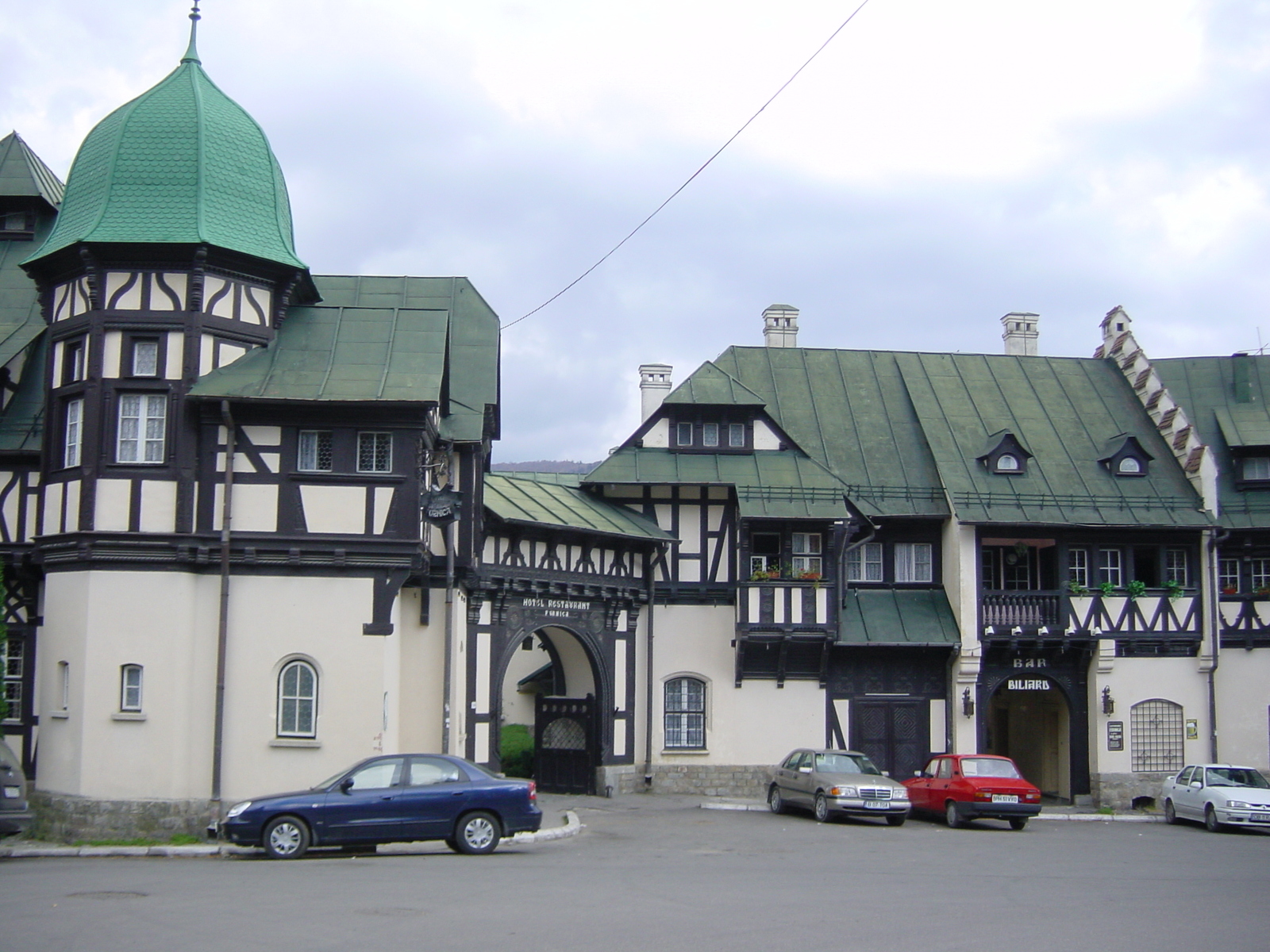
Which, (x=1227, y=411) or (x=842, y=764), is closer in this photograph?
(x=842, y=764)

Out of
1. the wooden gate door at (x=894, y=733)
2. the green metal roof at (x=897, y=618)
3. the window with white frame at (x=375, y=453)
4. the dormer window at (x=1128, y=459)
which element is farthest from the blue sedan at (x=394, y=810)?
the dormer window at (x=1128, y=459)

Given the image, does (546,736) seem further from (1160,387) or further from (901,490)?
(1160,387)

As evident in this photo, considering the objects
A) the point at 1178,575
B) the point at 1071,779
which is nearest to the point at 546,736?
the point at 1071,779

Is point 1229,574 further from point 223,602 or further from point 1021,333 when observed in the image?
point 223,602

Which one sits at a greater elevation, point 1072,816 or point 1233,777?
point 1233,777

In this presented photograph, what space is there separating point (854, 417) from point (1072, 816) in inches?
437

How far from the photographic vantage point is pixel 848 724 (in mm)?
31281

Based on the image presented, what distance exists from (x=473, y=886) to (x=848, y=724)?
1815cm

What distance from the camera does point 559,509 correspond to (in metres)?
28.8

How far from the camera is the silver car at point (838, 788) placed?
79.9ft

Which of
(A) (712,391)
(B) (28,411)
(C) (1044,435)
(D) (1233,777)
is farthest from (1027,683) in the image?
(B) (28,411)

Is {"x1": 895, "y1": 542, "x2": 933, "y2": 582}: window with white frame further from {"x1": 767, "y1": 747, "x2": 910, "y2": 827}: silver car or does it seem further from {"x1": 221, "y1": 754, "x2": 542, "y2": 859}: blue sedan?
{"x1": 221, "y1": 754, "x2": 542, "y2": 859}: blue sedan

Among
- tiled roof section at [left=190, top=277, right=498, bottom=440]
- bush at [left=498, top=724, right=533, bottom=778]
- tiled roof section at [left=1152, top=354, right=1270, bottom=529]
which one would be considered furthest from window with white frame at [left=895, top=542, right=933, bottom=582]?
tiled roof section at [left=190, top=277, right=498, bottom=440]

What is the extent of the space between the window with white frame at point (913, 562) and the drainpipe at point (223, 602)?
1696cm
